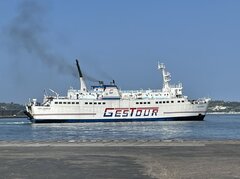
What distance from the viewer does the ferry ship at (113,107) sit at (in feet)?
313

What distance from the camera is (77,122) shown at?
9450 cm

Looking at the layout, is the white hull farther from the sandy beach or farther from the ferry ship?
the sandy beach

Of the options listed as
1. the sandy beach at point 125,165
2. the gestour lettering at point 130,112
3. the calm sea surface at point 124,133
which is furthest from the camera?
the gestour lettering at point 130,112

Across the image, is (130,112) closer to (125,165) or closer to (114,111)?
(114,111)

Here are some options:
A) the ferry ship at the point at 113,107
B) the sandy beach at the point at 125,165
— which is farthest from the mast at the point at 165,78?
the sandy beach at the point at 125,165

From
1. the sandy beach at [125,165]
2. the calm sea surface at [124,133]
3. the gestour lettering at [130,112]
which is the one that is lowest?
the sandy beach at [125,165]

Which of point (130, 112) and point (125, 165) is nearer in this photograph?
point (125, 165)

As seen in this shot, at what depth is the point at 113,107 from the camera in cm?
9625

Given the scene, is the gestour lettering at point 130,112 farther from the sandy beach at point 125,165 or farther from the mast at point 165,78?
the sandy beach at point 125,165

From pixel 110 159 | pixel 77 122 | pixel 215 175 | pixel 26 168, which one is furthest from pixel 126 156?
pixel 77 122

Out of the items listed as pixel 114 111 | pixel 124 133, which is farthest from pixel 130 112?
pixel 124 133

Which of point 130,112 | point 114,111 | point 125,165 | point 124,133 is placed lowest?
point 125,165

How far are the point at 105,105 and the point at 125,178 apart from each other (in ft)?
281

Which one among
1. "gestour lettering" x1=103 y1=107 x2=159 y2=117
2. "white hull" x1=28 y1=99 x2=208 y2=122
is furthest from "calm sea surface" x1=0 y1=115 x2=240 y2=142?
"gestour lettering" x1=103 y1=107 x2=159 y2=117
